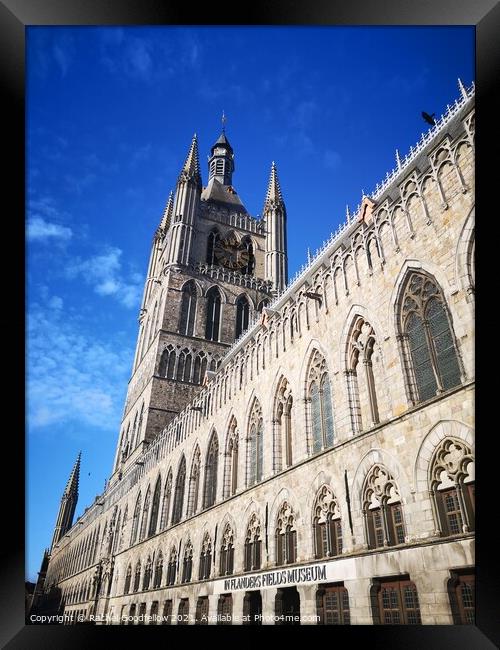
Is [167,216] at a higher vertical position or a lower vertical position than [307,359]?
higher

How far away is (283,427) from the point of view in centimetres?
2036

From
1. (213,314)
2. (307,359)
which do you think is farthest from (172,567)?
(213,314)

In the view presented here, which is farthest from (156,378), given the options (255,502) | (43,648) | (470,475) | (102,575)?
(470,475)

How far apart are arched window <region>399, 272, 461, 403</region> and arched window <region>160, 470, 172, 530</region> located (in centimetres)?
2264

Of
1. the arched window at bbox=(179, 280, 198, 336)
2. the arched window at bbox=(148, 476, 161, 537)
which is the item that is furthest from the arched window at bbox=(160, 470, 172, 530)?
the arched window at bbox=(179, 280, 198, 336)

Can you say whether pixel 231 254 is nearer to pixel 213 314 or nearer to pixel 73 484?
pixel 213 314

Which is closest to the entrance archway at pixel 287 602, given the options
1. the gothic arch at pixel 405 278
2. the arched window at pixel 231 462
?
the arched window at pixel 231 462

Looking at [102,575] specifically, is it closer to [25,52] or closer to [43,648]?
[43,648]

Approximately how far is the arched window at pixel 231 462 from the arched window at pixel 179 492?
22.2 feet

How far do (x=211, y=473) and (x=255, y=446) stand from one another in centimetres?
527

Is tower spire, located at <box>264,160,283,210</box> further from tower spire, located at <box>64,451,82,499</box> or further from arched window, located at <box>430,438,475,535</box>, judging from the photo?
tower spire, located at <box>64,451,82,499</box>

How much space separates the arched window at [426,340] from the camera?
12.8m
